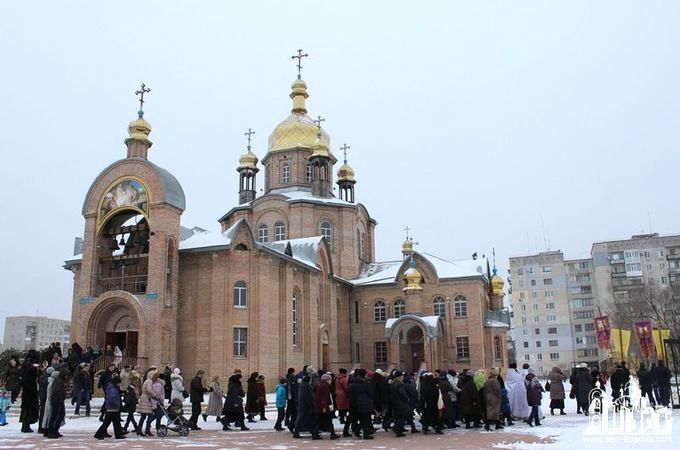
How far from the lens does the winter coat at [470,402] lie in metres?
12.9

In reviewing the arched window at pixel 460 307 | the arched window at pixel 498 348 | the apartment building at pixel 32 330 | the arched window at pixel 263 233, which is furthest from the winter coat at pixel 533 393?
the apartment building at pixel 32 330

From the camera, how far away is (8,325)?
375ft

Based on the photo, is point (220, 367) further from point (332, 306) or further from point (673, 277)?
point (673, 277)

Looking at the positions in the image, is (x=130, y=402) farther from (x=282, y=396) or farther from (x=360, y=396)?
(x=360, y=396)

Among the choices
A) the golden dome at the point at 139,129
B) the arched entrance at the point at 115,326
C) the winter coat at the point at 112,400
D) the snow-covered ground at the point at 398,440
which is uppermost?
the golden dome at the point at 139,129

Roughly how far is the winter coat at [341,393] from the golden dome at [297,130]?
28.3 metres

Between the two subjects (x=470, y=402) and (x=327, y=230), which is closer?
(x=470, y=402)

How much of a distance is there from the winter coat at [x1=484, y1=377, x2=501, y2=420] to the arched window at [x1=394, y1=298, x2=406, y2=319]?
931 inches

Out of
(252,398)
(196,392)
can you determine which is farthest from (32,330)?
(196,392)

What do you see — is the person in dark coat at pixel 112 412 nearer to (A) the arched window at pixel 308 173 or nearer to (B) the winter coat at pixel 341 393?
(B) the winter coat at pixel 341 393

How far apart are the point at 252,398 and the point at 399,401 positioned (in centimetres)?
476

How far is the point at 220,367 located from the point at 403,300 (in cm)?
1480

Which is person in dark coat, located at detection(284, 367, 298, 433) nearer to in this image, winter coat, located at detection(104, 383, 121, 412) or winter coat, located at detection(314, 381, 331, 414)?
winter coat, located at detection(314, 381, 331, 414)

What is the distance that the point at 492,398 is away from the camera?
12.8m
